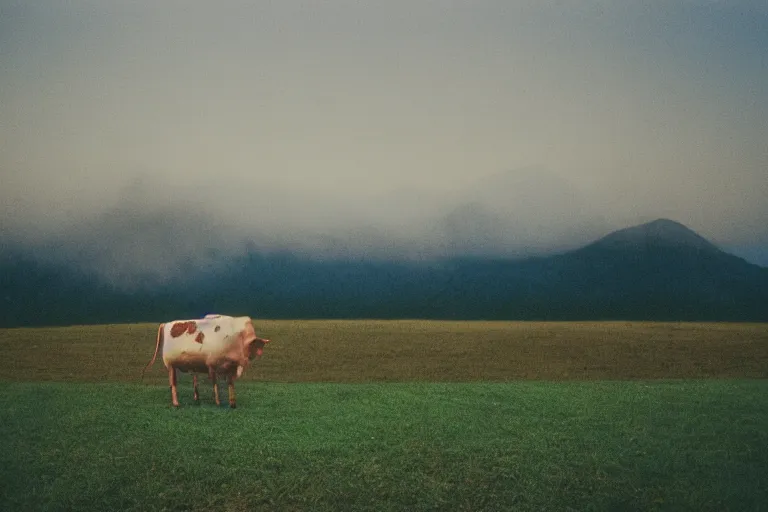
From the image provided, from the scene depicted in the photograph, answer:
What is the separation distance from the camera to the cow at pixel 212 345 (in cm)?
965

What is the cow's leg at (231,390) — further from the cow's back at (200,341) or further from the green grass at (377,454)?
the cow's back at (200,341)

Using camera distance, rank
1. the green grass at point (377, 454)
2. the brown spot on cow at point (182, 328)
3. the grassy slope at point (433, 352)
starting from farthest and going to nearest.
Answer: the grassy slope at point (433, 352)
the brown spot on cow at point (182, 328)
the green grass at point (377, 454)

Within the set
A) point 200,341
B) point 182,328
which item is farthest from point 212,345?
point 182,328

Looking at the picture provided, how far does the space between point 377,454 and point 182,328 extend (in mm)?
4044

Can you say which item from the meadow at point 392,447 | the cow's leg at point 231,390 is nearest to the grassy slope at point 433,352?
the meadow at point 392,447

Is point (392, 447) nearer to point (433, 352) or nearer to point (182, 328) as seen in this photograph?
point (182, 328)

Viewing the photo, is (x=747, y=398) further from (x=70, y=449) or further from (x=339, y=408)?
(x=70, y=449)

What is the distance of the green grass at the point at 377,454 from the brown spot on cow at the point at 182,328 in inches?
49.1

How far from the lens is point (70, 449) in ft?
25.8

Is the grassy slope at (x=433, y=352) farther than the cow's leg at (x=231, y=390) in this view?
Yes

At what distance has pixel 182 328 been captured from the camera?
987cm

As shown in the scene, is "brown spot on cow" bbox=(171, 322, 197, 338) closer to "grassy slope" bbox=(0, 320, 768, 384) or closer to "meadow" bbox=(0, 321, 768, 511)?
"meadow" bbox=(0, 321, 768, 511)

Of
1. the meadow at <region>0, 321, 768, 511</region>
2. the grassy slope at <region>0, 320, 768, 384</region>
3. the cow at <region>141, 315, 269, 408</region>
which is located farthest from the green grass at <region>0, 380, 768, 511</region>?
the grassy slope at <region>0, 320, 768, 384</region>

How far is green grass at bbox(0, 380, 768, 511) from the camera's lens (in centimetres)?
674
